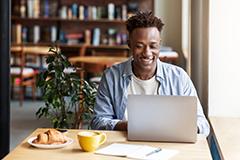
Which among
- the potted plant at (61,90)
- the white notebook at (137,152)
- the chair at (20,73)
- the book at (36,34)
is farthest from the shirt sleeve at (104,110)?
the book at (36,34)

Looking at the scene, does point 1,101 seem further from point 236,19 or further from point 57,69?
point 236,19

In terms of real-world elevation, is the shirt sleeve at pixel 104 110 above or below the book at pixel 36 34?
below

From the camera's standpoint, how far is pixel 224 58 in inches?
117

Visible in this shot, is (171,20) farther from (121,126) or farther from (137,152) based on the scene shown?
(137,152)

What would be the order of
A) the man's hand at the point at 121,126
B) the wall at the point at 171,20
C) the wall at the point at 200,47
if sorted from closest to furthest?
the man's hand at the point at 121,126
the wall at the point at 200,47
the wall at the point at 171,20

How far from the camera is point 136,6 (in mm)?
7934

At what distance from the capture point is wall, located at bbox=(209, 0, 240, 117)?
116 inches

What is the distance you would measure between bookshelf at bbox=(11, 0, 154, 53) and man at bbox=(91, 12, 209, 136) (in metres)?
5.41

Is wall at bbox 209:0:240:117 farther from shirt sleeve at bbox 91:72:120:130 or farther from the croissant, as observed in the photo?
the croissant

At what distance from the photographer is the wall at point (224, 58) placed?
2947mm

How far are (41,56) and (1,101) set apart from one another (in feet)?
15.2

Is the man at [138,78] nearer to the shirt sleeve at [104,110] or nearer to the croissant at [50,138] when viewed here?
the shirt sleeve at [104,110]

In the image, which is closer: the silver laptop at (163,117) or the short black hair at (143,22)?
the silver laptop at (163,117)

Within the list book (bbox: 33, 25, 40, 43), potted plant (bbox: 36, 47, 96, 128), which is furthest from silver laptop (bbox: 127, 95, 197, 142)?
book (bbox: 33, 25, 40, 43)
